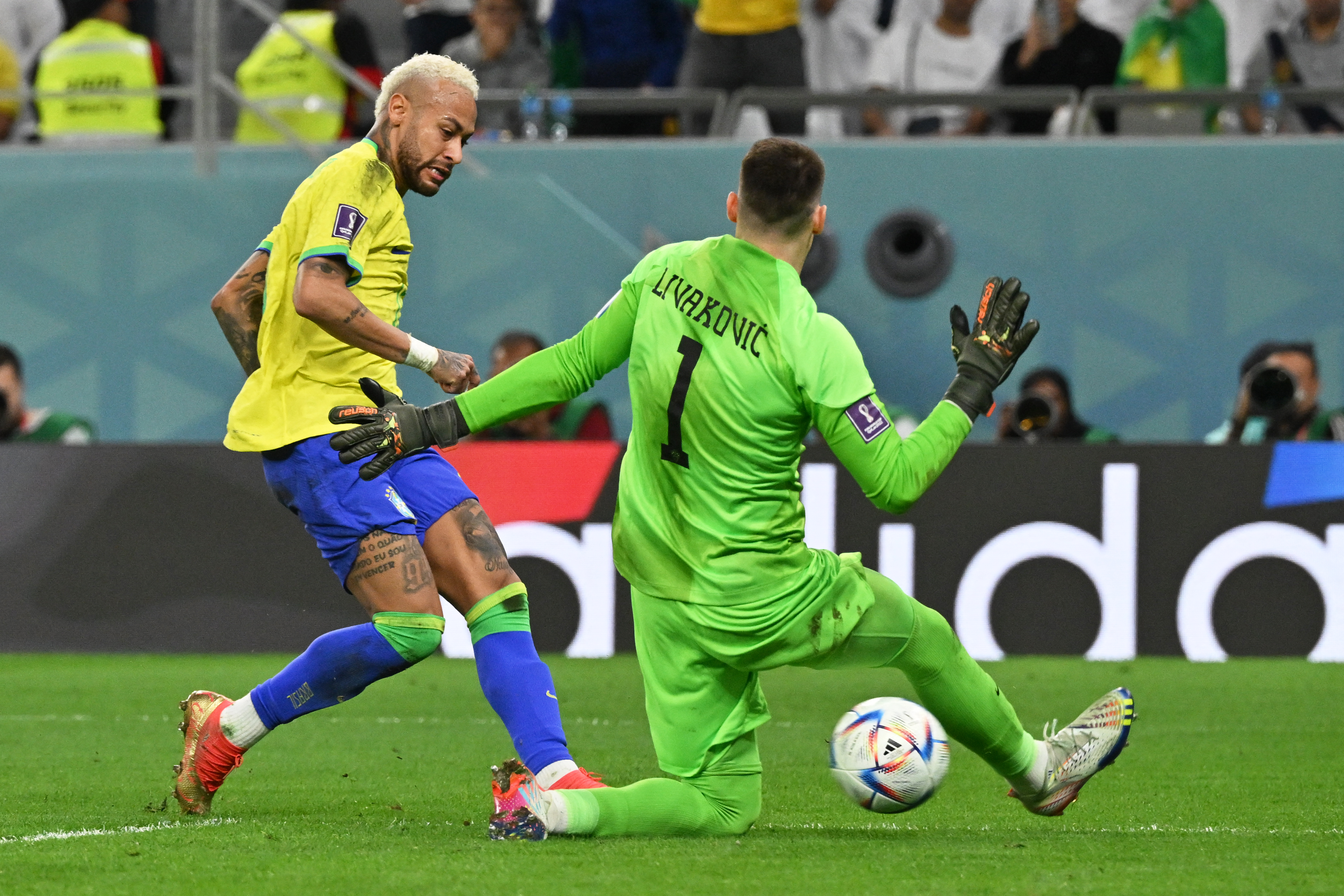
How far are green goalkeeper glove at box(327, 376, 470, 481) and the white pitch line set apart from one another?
115 cm

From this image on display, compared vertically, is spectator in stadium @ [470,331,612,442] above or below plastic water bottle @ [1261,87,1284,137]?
below

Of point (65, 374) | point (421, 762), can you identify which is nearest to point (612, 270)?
Result: point (65, 374)

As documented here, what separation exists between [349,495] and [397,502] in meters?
0.13

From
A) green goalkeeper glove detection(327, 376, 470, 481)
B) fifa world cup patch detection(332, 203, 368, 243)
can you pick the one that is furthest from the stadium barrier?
green goalkeeper glove detection(327, 376, 470, 481)

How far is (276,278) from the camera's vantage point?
5.29 meters

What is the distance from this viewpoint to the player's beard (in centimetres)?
526

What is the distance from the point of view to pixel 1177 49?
12.5 metres

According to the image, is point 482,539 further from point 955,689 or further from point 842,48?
point 842,48

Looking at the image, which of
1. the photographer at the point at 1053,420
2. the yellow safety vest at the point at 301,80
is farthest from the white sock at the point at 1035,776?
the yellow safety vest at the point at 301,80

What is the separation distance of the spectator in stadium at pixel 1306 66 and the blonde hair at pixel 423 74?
320 inches

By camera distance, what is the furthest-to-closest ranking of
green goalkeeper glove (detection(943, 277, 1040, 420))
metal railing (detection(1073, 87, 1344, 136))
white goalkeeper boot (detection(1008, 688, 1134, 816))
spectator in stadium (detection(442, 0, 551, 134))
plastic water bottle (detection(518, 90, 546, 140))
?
plastic water bottle (detection(518, 90, 546, 140))
spectator in stadium (detection(442, 0, 551, 134))
metal railing (detection(1073, 87, 1344, 136))
white goalkeeper boot (detection(1008, 688, 1134, 816))
green goalkeeper glove (detection(943, 277, 1040, 420))

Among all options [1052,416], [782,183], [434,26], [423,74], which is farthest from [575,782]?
[434,26]

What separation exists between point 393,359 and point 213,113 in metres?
8.41

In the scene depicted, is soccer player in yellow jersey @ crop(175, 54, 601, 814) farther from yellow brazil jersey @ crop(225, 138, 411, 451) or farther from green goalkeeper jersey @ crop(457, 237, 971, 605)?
green goalkeeper jersey @ crop(457, 237, 971, 605)
